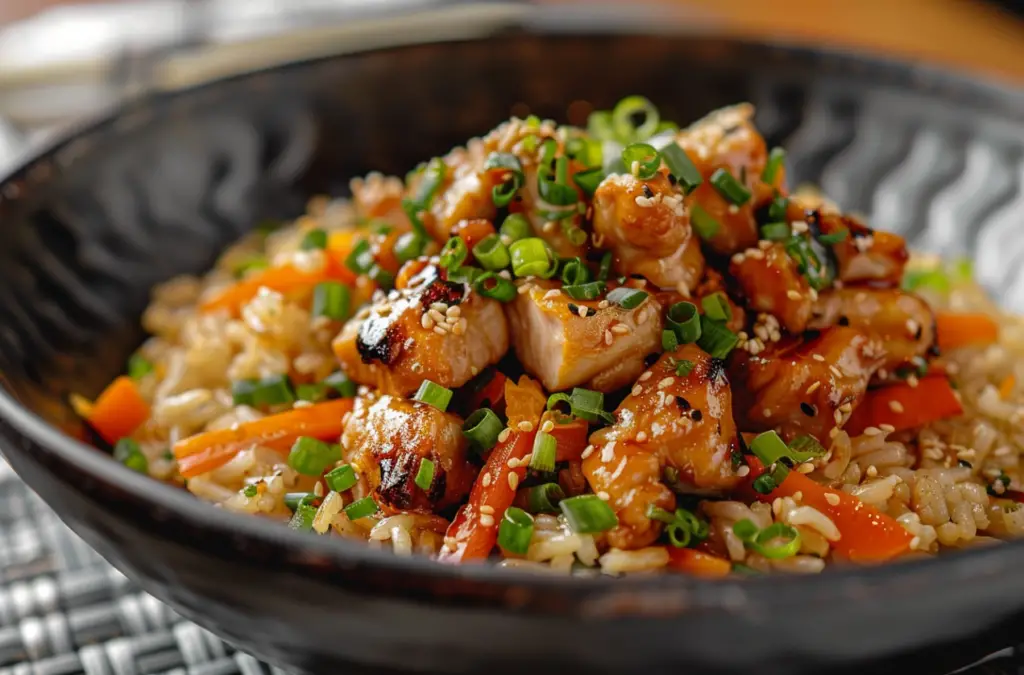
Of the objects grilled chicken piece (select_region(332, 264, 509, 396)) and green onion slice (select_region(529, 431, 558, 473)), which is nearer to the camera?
green onion slice (select_region(529, 431, 558, 473))

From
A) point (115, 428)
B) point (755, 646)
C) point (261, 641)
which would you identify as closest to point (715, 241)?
point (755, 646)

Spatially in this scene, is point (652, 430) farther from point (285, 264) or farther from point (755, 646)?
point (285, 264)

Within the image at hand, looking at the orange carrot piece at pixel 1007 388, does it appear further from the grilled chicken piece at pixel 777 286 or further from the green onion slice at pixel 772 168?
the green onion slice at pixel 772 168

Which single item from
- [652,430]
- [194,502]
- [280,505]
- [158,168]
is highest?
[158,168]

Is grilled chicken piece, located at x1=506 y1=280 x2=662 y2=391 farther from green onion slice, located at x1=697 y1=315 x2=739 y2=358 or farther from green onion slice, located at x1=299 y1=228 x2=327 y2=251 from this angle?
green onion slice, located at x1=299 y1=228 x2=327 y2=251

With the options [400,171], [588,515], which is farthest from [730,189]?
[400,171]

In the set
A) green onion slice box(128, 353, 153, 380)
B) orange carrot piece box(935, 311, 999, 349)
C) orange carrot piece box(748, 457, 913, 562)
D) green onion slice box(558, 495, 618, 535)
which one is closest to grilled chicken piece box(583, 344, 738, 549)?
green onion slice box(558, 495, 618, 535)

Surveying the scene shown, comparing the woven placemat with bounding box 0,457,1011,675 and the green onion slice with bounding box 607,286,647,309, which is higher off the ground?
the green onion slice with bounding box 607,286,647,309
